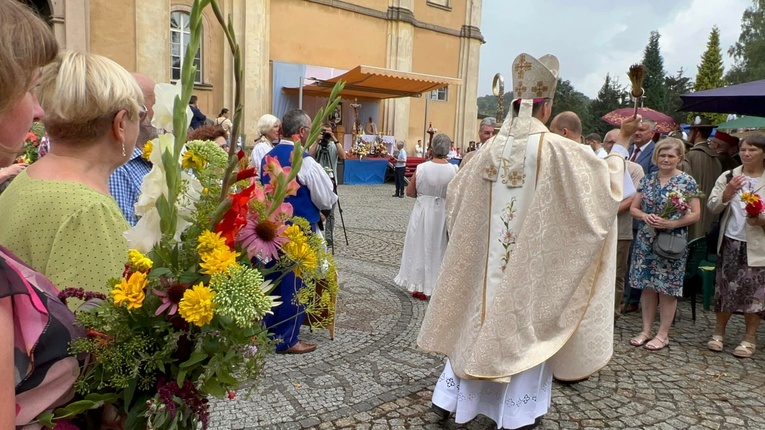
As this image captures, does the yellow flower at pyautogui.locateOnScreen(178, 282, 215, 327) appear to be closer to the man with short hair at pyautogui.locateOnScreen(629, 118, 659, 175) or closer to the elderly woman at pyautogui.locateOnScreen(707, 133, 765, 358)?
the elderly woman at pyautogui.locateOnScreen(707, 133, 765, 358)

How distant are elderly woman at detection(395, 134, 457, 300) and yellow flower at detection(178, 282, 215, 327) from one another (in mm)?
5088

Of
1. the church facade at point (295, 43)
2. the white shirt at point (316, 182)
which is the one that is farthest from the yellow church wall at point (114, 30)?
the white shirt at point (316, 182)

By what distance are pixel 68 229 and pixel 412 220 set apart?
5.00 m

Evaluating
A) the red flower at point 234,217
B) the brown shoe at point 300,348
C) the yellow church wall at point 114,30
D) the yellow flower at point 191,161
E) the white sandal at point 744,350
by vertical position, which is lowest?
the brown shoe at point 300,348

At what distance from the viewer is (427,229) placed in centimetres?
621

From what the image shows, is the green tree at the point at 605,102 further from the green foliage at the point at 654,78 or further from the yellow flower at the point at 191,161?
the yellow flower at the point at 191,161

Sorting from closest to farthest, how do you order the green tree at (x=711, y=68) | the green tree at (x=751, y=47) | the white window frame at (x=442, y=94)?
1. the white window frame at (x=442, y=94)
2. the green tree at (x=751, y=47)
3. the green tree at (x=711, y=68)

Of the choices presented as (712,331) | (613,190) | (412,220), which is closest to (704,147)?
(712,331)

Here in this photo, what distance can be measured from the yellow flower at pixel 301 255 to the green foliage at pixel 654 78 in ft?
142

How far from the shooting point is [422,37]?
23.8 meters

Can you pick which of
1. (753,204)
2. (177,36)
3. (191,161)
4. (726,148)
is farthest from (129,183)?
(177,36)

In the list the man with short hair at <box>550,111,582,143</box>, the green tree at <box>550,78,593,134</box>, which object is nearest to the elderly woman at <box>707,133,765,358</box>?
the man with short hair at <box>550,111,582,143</box>

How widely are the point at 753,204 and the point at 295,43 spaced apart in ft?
56.5

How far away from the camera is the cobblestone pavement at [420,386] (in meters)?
3.35
